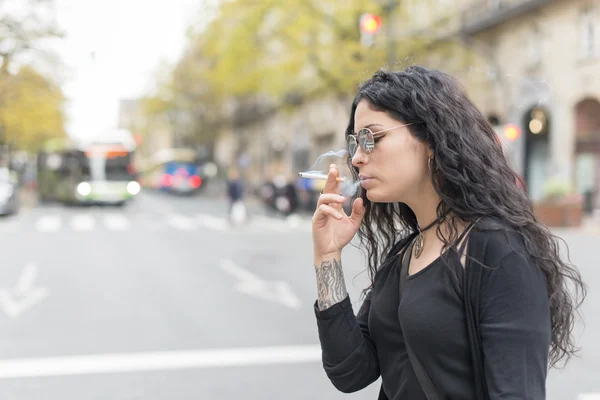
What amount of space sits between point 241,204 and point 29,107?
1764 cm

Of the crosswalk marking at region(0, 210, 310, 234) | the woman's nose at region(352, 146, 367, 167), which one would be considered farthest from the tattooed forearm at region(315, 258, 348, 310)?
the crosswalk marking at region(0, 210, 310, 234)

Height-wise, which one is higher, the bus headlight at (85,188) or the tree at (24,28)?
the tree at (24,28)

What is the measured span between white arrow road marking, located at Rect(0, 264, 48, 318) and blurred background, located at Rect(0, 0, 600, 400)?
5 cm

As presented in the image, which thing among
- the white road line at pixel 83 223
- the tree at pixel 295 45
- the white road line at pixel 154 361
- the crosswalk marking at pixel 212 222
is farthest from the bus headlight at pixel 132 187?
the white road line at pixel 154 361

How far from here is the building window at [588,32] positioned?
2127cm

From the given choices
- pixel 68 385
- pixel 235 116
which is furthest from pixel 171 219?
pixel 235 116

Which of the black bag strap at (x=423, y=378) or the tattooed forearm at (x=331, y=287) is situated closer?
the black bag strap at (x=423, y=378)

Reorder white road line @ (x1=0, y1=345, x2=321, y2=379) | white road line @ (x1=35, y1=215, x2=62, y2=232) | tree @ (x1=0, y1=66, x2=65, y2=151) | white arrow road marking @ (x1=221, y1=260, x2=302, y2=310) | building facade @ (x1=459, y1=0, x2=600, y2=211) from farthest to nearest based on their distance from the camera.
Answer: tree @ (x1=0, y1=66, x2=65, y2=151)
white road line @ (x1=35, y1=215, x2=62, y2=232)
building facade @ (x1=459, y1=0, x2=600, y2=211)
white arrow road marking @ (x1=221, y1=260, x2=302, y2=310)
white road line @ (x1=0, y1=345, x2=321, y2=379)

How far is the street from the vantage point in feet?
19.1

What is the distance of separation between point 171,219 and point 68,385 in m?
22.4

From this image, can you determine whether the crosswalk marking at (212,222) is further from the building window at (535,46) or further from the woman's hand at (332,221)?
the woman's hand at (332,221)

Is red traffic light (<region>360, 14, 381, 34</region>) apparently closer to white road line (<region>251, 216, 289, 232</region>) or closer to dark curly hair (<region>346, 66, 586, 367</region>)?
white road line (<region>251, 216, 289, 232</region>)

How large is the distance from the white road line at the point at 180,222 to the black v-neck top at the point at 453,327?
70.5ft

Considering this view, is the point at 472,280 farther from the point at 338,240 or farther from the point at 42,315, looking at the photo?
the point at 42,315
